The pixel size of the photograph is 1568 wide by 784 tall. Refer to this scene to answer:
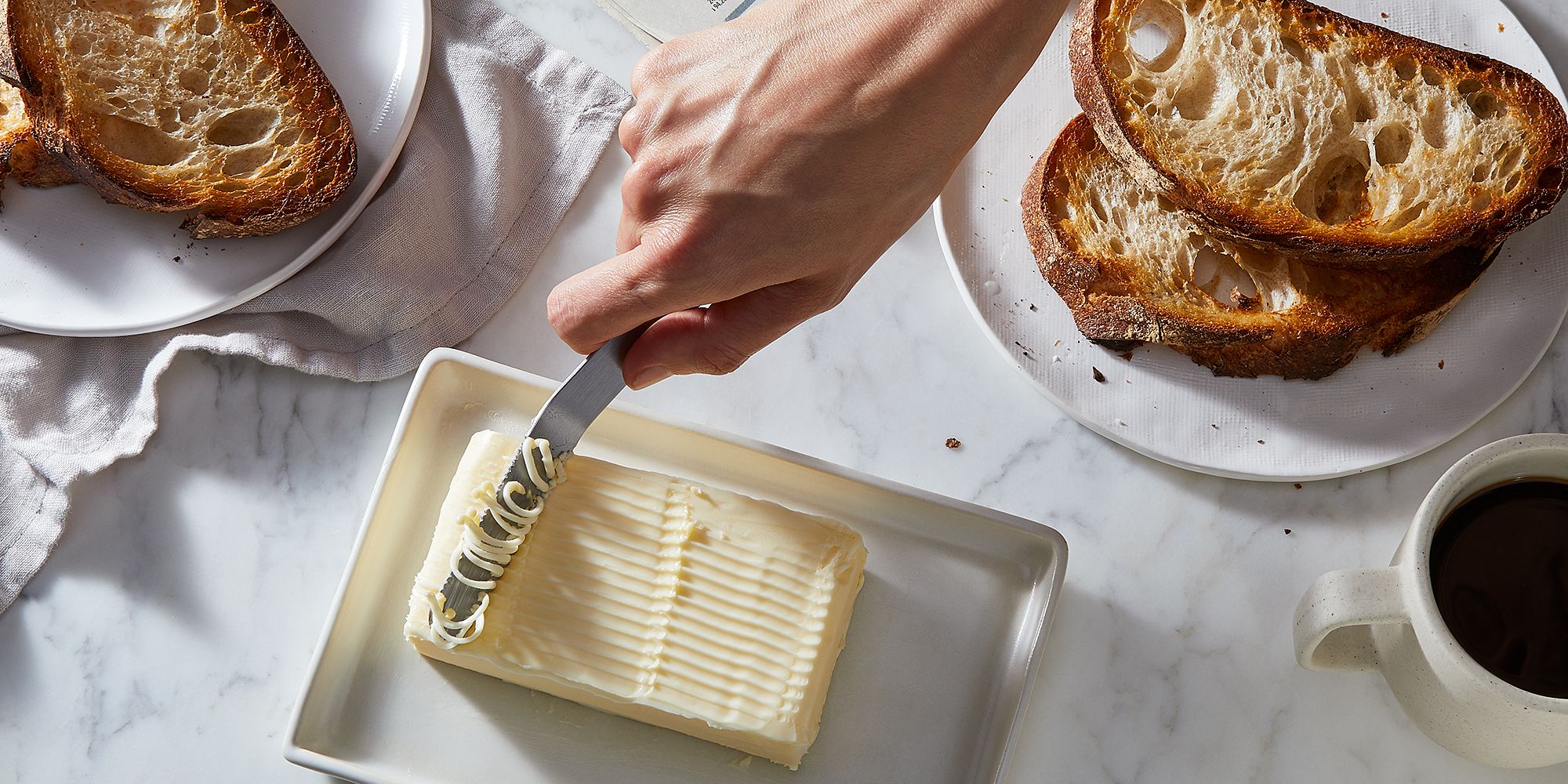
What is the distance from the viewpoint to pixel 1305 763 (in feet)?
4.62

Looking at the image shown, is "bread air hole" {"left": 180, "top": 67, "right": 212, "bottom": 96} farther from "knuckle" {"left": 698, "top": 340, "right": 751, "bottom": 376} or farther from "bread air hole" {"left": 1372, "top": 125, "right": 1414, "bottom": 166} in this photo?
"bread air hole" {"left": 1372, "top": 125, "right": 1414, "bottom": 166}

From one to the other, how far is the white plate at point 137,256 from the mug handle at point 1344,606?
125cm

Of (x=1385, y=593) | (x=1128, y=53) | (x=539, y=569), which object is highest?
(x=1128, y=53)

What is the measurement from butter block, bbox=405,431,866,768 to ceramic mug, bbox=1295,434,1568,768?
53 cm

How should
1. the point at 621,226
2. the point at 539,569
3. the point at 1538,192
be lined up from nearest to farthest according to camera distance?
1. the point at 621,226
2. the point at 539,569
3. the point at 1538,192

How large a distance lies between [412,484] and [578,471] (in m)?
0.26

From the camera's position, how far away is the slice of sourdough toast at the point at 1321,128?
1.34 meters

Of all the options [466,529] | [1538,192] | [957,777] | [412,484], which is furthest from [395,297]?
[1538,192]

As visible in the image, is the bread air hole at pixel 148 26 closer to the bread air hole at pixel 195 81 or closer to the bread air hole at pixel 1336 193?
the bread air hole at pixel 195 81

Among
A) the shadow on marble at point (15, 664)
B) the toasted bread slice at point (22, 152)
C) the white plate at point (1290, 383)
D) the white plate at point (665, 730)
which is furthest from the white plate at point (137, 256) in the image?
the white plate at point (1290, 383)

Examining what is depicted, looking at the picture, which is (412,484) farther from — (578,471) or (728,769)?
(728,769)

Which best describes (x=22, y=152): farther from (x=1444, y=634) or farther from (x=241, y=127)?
(x=1444, y=634)

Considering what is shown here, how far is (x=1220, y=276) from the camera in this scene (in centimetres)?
142

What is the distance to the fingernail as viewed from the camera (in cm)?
116
